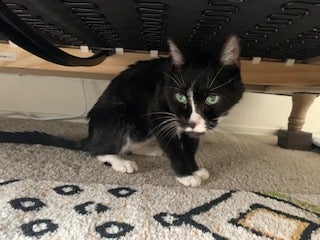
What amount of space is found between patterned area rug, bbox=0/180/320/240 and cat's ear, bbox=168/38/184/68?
1.05 feet

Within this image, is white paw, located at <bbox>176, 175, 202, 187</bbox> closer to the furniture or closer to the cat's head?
the cat's head

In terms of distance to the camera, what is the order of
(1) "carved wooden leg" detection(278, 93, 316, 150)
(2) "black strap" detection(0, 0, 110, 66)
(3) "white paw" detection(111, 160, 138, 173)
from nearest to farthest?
(2) "black strap" detection(0, 0, 110, 66) → (3) "white paw" detection(111, 160, 138, 173) → (1) "carved wooden leg" detection(278, 93, 316, 150)

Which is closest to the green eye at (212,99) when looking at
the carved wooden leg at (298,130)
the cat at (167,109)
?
the cat at (167,109)

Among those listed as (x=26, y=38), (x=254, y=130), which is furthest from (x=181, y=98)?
(x=254, y=130)

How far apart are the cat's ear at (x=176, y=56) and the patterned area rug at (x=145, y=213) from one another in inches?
12.6

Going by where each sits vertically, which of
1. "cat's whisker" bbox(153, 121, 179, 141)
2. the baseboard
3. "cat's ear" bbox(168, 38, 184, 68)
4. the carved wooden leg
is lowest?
the baseboard

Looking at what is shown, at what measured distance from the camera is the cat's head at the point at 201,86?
2.65 feet

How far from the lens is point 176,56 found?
858 millimetres

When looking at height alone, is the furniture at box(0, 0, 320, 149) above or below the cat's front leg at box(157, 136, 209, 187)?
above

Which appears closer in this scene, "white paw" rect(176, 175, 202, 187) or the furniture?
the furniture

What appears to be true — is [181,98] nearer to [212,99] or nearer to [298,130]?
[212,99]

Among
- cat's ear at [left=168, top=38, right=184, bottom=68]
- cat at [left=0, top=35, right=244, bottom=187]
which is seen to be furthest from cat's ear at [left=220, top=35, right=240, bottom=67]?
cat's ear at [left=168, top=38, right=184, bottom=68]

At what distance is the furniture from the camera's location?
1.82 feet

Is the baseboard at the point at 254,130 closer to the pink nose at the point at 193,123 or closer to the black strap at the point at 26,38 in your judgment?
the pink nose at the point at 193,123
